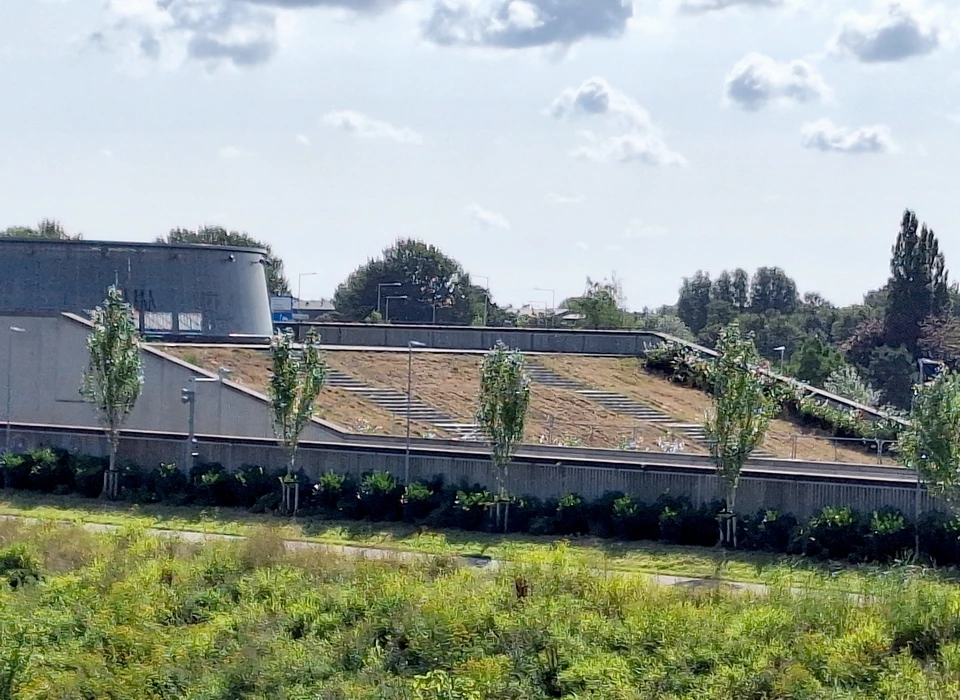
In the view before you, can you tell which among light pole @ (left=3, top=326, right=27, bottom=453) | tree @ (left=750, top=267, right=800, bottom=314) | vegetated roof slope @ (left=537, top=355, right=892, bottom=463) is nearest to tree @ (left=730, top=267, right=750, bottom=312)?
tree @ (left=750, top=267, right=800, bottom=314)

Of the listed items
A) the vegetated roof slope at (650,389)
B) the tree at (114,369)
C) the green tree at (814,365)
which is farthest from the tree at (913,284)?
the tree at (114,369)

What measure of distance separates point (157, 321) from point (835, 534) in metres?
31.7

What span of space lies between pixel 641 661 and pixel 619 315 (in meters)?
72.6

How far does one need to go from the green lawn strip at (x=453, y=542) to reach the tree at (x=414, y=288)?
81182 millimetres

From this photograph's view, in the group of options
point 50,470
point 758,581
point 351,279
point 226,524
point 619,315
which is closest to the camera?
point 758,581

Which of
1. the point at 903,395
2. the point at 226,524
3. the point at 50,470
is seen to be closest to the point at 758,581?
the point at 226,524

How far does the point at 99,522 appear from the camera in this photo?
1240 inches

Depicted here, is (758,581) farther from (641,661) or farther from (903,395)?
(903,395)

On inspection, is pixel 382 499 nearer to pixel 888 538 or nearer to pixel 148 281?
pixel 888 538

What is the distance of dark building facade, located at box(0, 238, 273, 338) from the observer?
50219 mm

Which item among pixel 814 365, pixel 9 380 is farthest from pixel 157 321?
pixel 814 365

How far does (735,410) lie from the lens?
2839 cm

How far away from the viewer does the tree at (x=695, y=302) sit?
13400 cm

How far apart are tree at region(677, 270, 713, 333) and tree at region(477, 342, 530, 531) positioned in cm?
10181
